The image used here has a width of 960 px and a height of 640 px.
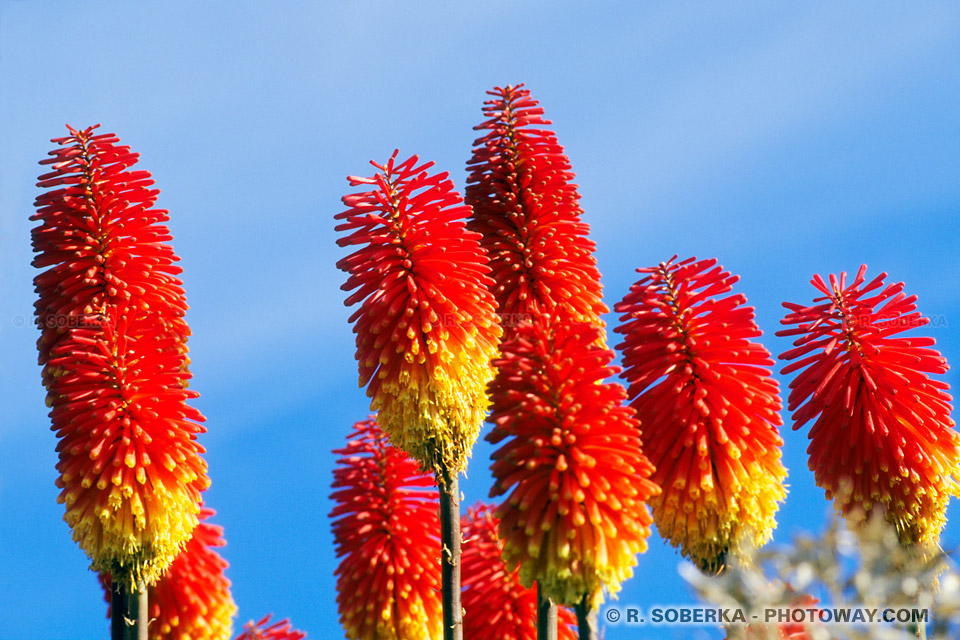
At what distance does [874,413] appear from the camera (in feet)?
44.4

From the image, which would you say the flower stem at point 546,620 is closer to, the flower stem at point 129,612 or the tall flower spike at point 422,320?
the tall flower spike at point 422,320

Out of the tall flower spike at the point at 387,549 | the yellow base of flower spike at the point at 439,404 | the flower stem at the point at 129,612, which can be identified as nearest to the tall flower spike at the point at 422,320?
the yellow base of flower spike at the point at 439,404

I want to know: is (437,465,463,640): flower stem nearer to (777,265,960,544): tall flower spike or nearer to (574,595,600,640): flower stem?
(574,595,600,640): flower stem

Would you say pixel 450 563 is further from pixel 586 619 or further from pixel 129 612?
pixel 129 612

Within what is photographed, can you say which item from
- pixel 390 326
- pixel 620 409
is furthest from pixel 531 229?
pixel 620 409

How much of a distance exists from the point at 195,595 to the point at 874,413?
822 cm

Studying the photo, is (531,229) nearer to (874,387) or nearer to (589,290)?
(589,290)

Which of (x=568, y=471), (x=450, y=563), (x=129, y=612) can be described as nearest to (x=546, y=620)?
(x=450, y=563)

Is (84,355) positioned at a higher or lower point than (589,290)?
lower

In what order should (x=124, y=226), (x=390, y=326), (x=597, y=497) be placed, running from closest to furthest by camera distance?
(x=597, y=497)
(x=390, y=326)
(x=124, y=226)

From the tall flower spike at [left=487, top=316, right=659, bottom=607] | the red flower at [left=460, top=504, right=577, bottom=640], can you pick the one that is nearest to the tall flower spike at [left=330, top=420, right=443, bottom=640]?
the red flower at [left=460, top=504, right=577, bottom=640]

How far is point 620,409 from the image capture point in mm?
10297

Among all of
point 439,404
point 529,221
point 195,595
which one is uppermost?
point 529,221

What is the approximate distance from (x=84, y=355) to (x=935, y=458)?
9.26 m
